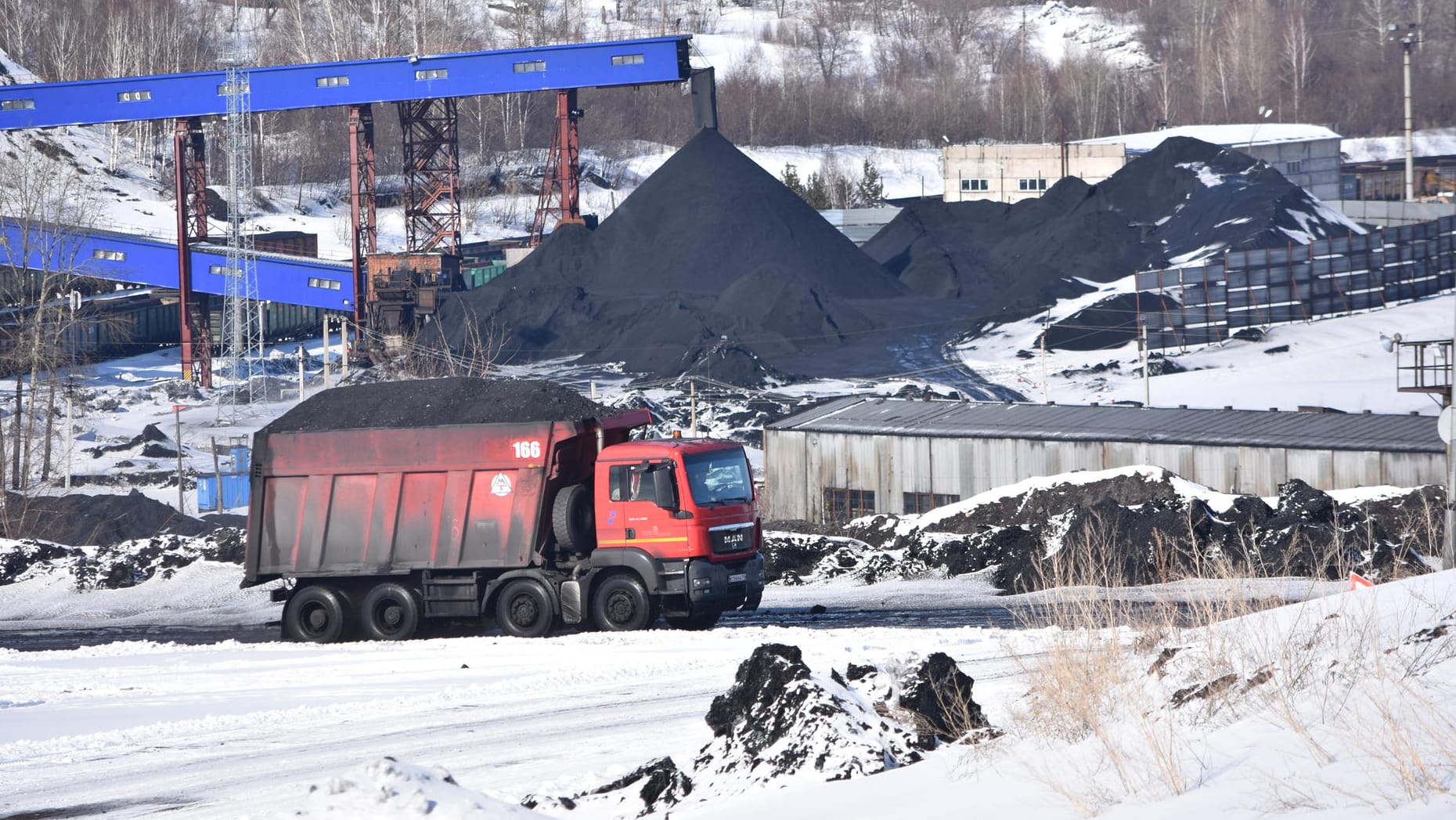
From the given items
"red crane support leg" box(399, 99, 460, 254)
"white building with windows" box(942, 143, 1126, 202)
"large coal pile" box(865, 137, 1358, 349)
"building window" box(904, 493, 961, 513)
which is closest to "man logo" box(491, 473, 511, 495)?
"building window" box(904, 493, 961, 513)

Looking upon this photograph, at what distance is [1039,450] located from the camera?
3098cm

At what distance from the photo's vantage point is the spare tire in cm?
1712

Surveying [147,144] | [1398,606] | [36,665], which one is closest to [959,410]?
[36,665]

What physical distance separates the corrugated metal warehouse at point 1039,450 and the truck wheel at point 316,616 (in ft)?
55.6

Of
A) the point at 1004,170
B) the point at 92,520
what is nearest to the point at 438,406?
the point at 92,520

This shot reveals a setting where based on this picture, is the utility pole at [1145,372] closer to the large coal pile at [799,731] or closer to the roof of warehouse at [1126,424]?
the roof of warehouse at [1126,424]

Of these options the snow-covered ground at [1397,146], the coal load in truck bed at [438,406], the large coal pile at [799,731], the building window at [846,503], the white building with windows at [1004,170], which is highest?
the snow-covered ground at [1397,146]

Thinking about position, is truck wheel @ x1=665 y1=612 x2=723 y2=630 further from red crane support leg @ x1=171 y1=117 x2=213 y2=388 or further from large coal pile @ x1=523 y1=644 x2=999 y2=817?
red crane support leg @ x1=171 y1=117 x2=213 y2=388

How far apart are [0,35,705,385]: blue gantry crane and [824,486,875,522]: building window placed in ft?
88.6

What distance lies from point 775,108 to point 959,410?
85064 mm

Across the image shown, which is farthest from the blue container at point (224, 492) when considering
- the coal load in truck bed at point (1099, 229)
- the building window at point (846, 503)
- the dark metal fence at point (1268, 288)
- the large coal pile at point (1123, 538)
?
the dark metal fence at point (1268, 288)

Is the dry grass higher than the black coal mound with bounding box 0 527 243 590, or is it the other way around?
the dry grass

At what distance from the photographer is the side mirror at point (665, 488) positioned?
16578 millimetres

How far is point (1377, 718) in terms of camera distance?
22.0 feet
